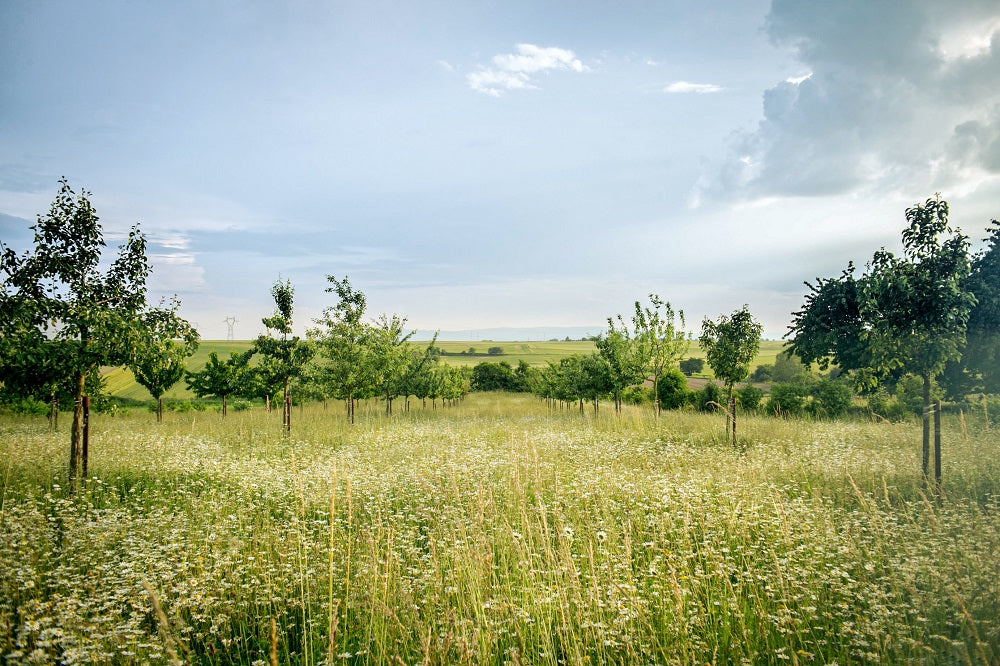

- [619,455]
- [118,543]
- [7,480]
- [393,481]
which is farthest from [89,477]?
[619,455]

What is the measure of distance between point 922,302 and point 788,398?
17.9m

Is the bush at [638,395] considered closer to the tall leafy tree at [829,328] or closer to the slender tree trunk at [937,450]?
the tall leafy tree at [829,328]

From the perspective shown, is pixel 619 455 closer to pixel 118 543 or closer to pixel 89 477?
pixel 118 543

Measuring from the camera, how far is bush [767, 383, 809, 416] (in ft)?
80.8

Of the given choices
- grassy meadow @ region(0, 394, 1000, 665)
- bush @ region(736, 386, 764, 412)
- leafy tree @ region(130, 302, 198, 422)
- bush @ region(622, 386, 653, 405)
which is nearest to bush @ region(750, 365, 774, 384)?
bush @ region(622, 386, 653, 405)

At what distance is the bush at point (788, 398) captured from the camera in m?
24.6

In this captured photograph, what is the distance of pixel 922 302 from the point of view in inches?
351

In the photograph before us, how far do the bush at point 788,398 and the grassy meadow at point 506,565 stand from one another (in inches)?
565

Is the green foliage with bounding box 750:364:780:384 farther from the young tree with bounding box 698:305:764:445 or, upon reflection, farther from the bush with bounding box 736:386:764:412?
the young tree with bounding box 698:305:764:445

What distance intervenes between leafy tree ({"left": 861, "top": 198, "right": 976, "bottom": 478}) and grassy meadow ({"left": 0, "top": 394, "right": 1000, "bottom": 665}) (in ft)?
7.61

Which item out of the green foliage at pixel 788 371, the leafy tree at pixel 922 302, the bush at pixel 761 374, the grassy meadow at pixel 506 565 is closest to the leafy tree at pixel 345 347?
the grassy meadow at pixel 506 565

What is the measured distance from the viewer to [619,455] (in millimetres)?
10664

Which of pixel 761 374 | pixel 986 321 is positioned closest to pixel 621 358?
pixel 986 321

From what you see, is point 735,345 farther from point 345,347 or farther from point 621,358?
point 345,347
